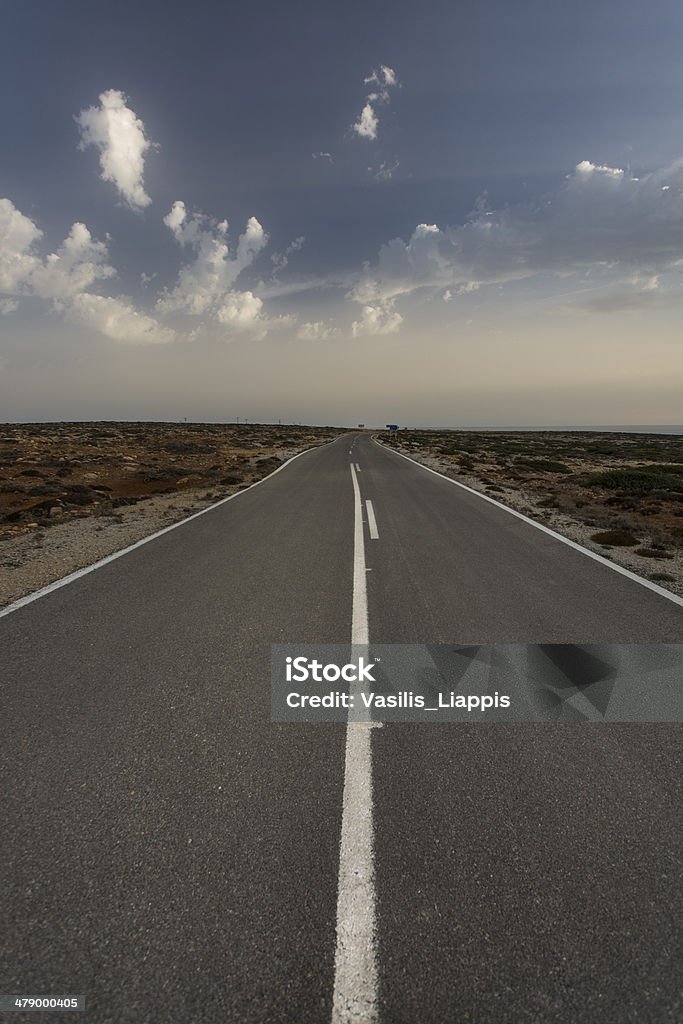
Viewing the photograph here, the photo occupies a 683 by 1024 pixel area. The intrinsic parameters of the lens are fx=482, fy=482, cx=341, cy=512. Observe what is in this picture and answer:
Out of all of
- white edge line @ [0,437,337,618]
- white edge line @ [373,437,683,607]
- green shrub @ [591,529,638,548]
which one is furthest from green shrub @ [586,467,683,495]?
white edge line @ [0,437,337,618]

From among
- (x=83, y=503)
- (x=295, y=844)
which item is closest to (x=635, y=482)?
(x=83, y=503)

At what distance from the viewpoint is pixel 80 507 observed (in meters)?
13.9

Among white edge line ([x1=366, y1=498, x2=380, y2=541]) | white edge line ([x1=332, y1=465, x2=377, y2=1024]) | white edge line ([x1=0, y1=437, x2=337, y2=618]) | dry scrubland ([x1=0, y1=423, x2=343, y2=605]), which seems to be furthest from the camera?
white edge line ([x1=366, y1=498, x2=380, y2=541])

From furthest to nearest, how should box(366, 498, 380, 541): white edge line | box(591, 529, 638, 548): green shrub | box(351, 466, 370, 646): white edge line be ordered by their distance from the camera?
1. box(366, 498, 380, 541): white edge line
2. box(591, 529, 638, 548): green shrub
3. box(351, 466, 370, 646): white edge line

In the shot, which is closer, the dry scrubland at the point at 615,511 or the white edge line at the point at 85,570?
the white edge line at the point at 85,570

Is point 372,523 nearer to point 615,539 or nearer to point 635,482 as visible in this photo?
point 615,539

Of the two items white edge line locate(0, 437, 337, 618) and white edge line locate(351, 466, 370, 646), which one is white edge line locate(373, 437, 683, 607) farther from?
white edge line locate(0, 437, 337, 618)

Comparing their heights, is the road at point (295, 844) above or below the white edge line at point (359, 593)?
below

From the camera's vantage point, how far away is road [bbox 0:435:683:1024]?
6.32 ft

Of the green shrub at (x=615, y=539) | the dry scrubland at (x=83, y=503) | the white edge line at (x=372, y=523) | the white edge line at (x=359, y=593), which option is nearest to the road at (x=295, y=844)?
the white edge line at (x=359, y=593)

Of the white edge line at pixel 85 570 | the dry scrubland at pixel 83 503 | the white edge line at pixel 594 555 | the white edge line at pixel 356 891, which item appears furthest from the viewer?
the dry scrubland at pixel 83 503

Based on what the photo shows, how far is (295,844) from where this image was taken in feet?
8.53

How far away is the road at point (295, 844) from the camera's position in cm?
193

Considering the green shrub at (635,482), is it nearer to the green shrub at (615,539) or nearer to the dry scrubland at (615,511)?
the dry scrubland at (615,511)
